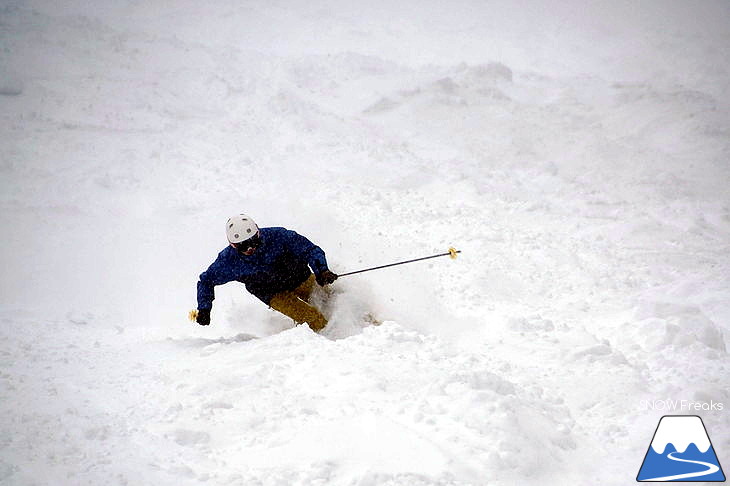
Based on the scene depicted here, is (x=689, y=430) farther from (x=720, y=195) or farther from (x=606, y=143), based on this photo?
(x=606, y=143)

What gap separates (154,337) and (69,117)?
827cm

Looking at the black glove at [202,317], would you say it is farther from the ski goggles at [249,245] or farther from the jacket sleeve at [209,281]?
the ski goggles at [249,245]

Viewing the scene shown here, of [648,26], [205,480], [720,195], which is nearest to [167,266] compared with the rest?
[205,480]

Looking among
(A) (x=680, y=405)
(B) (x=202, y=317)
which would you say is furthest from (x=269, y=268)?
(A) (x=680, y=405)

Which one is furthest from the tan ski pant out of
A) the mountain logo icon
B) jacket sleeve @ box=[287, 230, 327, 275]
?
the mountain logo icon

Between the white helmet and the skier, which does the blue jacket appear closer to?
the skier

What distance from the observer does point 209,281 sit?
5.81 meters

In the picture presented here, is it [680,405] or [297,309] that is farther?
[297,309]

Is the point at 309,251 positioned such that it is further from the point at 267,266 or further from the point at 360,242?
the point at 360,242

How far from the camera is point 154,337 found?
238 inches

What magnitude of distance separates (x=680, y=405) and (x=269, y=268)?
426 centimetres

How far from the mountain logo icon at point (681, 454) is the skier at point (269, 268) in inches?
134

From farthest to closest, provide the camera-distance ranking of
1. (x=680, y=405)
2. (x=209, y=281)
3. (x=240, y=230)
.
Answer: (x=209, y=281)
(x=240, y=230)
(x=680, y=405)

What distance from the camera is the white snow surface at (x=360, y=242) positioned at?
3.42 metres
